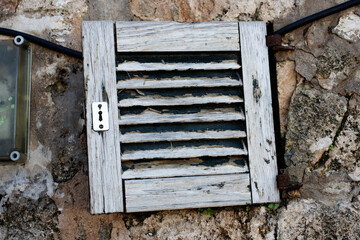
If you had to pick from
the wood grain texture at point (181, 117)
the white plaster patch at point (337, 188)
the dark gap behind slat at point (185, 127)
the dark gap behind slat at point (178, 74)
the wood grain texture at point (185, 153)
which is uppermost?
the dark gap behind slat at point (178, 74)

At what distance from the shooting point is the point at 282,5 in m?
1.97

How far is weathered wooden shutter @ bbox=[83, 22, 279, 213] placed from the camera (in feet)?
5.43

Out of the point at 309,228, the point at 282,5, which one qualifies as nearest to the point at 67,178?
the point at 309,228

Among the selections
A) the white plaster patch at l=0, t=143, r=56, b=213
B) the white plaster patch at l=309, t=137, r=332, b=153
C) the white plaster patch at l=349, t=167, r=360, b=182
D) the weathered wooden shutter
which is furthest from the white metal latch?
the white plaster patch at l=349, t=167, r=360, b=182

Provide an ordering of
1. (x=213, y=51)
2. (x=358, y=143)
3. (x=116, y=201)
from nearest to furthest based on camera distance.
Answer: (x=116, y=201) < (x=213, y=51) < (x=358, y=143)

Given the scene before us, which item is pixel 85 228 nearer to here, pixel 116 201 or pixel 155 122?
pixel 116 201

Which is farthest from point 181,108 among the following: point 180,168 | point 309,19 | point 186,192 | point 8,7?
point 8,7

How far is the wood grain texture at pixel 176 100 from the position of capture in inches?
66.6

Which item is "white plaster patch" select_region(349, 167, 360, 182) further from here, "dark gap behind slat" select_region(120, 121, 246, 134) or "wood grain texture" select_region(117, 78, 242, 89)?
"wood grain texture" select_region(117, 78, 242, 89)

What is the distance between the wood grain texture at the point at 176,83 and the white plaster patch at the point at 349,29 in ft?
1.94

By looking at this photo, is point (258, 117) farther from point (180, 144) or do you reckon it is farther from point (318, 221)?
point (318, 221)

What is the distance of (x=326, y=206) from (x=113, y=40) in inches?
48.3

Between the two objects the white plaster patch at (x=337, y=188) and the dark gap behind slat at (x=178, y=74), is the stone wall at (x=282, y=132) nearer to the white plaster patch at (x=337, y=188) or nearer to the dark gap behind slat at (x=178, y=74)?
the white plaster patch at (x=337, y=188)

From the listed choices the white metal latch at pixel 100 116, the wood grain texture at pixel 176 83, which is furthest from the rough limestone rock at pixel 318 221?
the white metal latch at pixel 100 116
